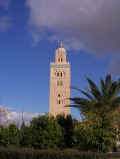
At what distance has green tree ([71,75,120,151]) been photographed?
61.9ft

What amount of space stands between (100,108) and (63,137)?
4.39 metres

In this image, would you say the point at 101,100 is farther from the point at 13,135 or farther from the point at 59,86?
the point at 59,86

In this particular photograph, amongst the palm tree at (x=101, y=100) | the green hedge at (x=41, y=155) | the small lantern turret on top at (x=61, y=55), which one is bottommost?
the green hedge at (x=41, y=155)

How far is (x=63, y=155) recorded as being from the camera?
12.0 m

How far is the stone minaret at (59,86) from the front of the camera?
A: 54.6 meters

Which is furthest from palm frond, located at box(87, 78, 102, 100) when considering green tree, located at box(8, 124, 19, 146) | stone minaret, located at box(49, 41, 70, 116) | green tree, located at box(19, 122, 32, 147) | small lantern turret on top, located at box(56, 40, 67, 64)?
small lantern turret on top, located at box(56, 40, 67, 64)

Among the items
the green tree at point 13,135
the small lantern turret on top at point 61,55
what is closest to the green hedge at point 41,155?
the green tree at point 13,135

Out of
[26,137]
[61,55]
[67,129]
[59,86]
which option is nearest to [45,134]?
[26,137]

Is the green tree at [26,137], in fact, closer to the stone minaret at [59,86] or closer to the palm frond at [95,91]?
the palm frond at [95,91]

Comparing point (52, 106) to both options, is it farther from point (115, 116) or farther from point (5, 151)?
point (5, 151)

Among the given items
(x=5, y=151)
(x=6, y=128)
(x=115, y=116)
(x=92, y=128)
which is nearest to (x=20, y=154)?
Result: (x=5, y=151)

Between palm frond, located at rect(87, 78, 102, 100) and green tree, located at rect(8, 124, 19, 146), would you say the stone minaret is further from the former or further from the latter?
palm frond, located at rect(87, 78, 102, 100)

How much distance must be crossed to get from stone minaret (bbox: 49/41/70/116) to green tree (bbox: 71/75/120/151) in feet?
108

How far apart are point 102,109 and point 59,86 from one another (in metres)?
35.9
